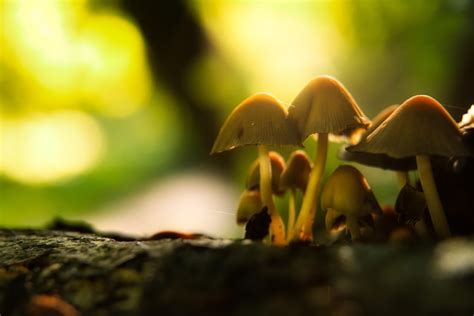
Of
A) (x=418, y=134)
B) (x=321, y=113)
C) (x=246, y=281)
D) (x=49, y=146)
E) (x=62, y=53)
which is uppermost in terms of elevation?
(x=62, y=53)

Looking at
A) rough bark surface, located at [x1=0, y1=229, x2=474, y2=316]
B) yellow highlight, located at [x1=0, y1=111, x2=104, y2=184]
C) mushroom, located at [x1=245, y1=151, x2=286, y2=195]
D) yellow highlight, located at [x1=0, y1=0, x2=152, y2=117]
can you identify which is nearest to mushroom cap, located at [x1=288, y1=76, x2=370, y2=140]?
mushroom, located at [x1=245, y1=151, x2=286, y2=195]

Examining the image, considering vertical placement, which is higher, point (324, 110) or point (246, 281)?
point (324, 110)

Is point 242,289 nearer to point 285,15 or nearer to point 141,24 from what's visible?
point 141,24

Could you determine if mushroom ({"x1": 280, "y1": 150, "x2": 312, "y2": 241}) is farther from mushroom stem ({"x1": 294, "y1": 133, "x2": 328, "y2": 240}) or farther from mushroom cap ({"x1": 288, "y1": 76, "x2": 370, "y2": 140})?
mushroom cap ({"x1": 288, "y1": 76, "x2": 370, "y2": 140})

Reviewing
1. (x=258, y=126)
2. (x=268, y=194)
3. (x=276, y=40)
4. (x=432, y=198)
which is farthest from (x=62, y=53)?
(x=432, y=198)

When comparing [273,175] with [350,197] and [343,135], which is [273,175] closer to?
[343,135]

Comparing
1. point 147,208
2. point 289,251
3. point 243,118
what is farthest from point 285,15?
point 289,251
